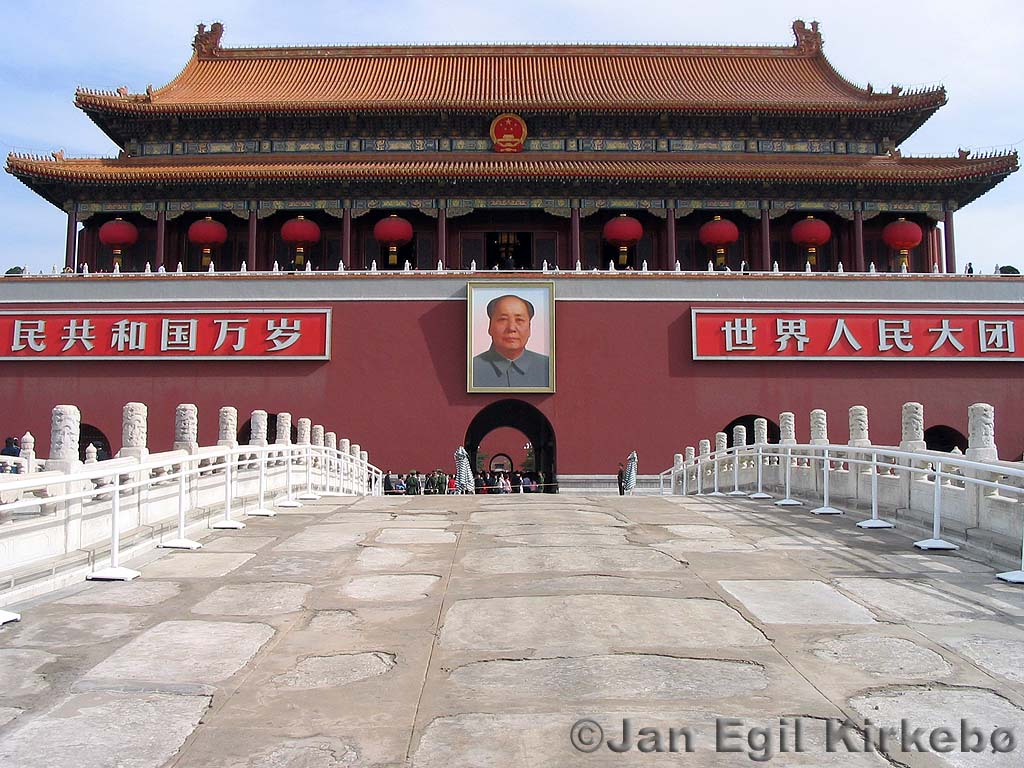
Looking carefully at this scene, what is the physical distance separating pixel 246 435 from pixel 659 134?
1394 cm

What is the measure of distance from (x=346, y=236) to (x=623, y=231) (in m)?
7.32

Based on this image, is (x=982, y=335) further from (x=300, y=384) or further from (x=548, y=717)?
(x=548, y=717)

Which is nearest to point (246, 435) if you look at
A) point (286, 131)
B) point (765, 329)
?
point (286, 131)

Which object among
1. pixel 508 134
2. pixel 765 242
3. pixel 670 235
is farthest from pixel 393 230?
pixel 765 242

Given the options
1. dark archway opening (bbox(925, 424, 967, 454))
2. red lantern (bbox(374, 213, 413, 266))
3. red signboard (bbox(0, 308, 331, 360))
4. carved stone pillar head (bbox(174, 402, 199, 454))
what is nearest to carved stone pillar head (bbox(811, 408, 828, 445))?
carved stone pillar head (bbox(174, 402, 199, 454))

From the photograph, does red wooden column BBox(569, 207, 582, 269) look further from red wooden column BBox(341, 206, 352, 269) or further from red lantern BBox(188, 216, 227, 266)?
red lantern BBox(188, 216, 227, 266)

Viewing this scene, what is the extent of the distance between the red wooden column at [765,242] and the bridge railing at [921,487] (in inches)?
393

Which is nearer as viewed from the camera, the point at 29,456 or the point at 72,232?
the point at 29,456

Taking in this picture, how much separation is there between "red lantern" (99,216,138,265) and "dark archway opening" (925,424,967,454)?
21.3 m

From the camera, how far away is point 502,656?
5172 mm

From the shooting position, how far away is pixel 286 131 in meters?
26.9

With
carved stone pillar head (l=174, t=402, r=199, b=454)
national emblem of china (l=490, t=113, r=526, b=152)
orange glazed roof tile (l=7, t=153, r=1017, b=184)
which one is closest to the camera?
carved stone pillar head (l=174, t=402, r=199, b=454)

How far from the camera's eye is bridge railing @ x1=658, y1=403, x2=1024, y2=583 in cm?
818

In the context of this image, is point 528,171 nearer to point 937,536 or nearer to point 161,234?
point 161,234
